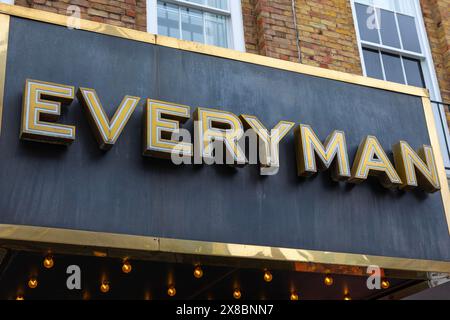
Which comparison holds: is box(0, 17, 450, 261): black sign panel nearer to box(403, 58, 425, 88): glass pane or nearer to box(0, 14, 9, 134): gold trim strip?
box(0, 14, 9, 134): gold trim strip

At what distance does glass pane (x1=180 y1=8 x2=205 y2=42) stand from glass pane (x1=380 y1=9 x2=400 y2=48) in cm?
274

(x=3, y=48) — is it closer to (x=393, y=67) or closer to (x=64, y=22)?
(x=64, y=22)

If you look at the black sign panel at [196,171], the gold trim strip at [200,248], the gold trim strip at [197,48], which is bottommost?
the gold trim strip at [200,248]

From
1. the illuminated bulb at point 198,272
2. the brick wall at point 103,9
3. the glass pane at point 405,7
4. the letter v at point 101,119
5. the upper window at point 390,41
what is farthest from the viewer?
the glass pane at point 405,7

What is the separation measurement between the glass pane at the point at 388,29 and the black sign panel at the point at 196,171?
9.42 feet

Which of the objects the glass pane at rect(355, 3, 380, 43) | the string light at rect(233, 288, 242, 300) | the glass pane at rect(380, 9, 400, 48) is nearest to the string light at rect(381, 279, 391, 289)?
the string light at rect(233, 288, 242, 300)

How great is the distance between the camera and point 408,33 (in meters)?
9.23

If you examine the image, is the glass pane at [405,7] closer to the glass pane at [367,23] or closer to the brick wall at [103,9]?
the glass pane at [367,23]

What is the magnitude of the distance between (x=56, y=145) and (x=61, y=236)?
0.70m

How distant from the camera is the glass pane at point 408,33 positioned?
9.17 metres

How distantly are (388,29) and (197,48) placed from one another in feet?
14.3

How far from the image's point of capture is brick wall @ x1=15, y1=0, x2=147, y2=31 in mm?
6656

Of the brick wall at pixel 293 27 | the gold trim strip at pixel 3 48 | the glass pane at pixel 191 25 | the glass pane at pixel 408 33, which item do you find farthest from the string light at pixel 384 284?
the glass pane at pixel 408 33
